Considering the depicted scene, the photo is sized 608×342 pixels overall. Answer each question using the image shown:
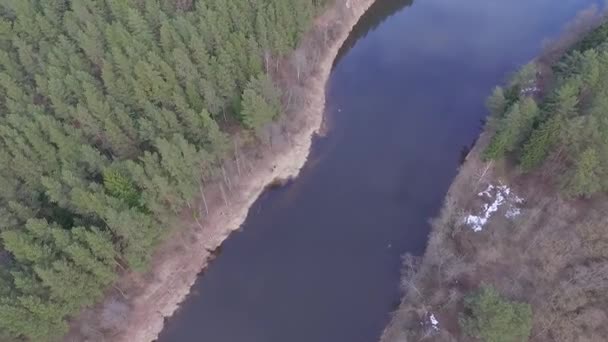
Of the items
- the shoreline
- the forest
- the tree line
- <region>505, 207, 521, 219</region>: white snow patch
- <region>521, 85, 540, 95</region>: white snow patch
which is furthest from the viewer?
<region>521, 85, 540, 95</region>: white snow patch

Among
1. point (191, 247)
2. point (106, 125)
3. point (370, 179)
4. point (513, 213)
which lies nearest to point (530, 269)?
point (513, 213)

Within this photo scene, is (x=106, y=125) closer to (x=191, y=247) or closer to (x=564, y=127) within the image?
(x=191, y=247)

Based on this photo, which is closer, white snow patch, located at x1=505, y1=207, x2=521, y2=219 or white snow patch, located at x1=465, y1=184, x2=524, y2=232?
white snow patch, located at x1=505, y1=207, x2=521, y2=219

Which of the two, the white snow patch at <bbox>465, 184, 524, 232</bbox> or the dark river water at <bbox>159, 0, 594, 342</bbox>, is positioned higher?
the dark river water at <bbox>159, 0, 594, 342</bbox>

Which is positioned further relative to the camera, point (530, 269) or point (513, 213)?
point (513, 213)

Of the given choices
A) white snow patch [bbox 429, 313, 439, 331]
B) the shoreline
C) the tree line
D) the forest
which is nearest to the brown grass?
white snow patch [bbox 429, 313, 439, 331]

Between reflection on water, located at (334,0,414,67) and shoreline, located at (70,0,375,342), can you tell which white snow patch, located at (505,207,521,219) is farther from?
reflection on water, located at (334,0,414,67)

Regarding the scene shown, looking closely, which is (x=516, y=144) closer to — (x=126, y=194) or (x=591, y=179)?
(x=591, y=179)

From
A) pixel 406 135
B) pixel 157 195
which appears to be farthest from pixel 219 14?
pixel 406 135
